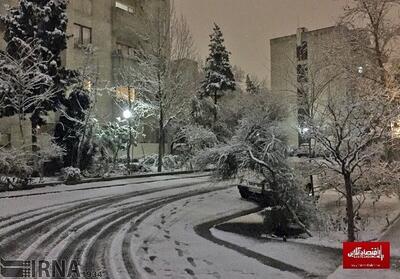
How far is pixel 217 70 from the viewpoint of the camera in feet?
134

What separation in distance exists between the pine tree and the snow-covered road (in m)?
20.5

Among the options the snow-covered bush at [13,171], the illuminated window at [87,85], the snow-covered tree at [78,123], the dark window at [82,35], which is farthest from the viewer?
the dark window at [82,35]

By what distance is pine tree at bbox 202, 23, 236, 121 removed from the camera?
40.1m

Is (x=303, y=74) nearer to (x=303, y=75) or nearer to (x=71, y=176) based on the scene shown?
(x=303, y=75)

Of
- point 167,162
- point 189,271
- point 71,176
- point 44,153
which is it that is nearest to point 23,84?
point 44,153

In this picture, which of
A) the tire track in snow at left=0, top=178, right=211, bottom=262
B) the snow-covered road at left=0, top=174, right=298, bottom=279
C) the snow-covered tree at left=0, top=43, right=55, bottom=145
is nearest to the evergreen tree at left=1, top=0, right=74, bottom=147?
the snow-covered tree at left=0, top=43, right=55, bottom=145

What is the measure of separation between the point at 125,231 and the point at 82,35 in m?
28.1

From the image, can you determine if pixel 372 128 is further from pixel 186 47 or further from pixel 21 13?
pixel 186 47

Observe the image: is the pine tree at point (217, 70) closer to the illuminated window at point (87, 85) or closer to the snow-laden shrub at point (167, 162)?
the snow-laden shrub at point (167, 162)

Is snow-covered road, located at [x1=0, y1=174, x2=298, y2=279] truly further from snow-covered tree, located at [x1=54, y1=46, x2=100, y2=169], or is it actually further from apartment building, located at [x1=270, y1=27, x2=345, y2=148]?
snow-covered tree, located at [x1=54, y1=46, x2=100, y2=169]

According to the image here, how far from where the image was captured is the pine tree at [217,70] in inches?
1580

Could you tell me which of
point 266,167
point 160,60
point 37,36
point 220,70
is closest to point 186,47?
point 160,60

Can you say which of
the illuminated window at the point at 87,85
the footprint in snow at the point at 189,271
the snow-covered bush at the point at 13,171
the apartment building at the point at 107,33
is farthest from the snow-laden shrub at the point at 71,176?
the footprint in snow at the point at 189,271

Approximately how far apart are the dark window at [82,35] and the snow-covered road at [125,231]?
60.5 feet
